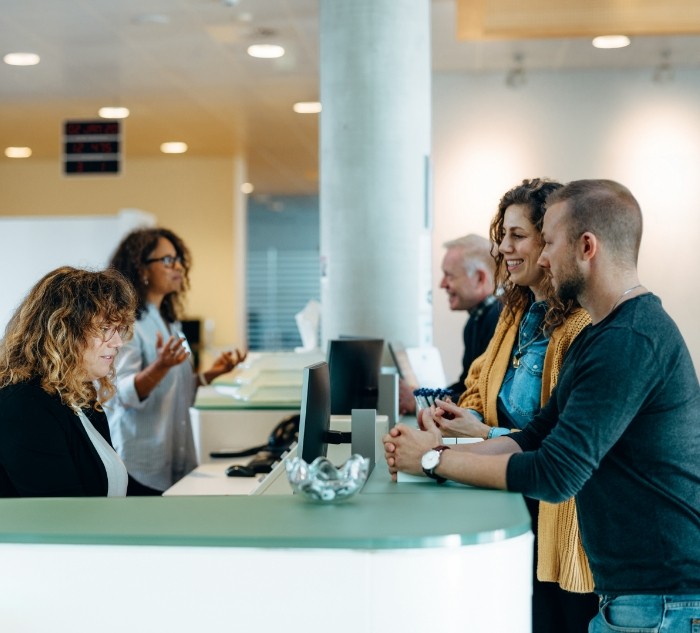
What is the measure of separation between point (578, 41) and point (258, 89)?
2.75m

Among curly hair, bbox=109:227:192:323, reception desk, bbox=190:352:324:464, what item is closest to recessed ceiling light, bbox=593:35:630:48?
reception desk, bbox=190:352:324:464

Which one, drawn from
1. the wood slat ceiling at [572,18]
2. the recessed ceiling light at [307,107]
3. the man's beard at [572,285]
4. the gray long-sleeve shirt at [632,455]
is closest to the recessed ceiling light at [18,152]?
the recessed ceiling light at [307,107]

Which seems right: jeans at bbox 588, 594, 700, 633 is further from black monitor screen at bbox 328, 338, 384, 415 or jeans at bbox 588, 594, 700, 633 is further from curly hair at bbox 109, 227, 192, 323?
curly hair at bbox 109, 227, 192, 323

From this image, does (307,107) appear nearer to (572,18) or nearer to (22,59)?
(22,59)

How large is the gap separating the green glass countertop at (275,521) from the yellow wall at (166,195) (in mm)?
9976

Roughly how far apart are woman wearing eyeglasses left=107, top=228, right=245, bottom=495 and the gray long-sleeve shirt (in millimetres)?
2166

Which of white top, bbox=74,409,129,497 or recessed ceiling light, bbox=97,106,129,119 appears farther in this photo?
recessed ceiling light, bbox=97,106,129,119

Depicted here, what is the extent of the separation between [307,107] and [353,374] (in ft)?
19.3

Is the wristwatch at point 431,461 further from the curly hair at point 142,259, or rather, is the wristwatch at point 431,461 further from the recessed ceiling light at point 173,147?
the recessed ceiling light at point 173,147

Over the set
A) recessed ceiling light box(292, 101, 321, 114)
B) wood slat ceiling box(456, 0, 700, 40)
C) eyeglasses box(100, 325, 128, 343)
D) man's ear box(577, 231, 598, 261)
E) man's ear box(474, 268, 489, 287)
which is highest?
wood slat ceiling box(456, 0, 700, 40)

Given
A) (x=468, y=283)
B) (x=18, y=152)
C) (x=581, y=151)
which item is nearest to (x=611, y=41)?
(x=581, y=151)

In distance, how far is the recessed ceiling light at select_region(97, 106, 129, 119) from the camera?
8.77 m

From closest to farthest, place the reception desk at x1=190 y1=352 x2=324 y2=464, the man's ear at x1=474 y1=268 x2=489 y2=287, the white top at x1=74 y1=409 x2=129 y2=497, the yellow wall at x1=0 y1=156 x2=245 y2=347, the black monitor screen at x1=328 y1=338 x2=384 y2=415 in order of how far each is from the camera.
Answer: the white top at x1=74 y1=409 x2=129 y2=497 < the black monitor screen at x1=328 y1=338 x2=384 y2=415 < the man's ear at x1=474 y1=268 x2=489 y2=287 < the reception desk at x1=190 y1=352 x2=324 y2=464 < the yellow wall at x1=0 y1=156 x2=245 y2=347

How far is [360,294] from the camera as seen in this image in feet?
16.1
